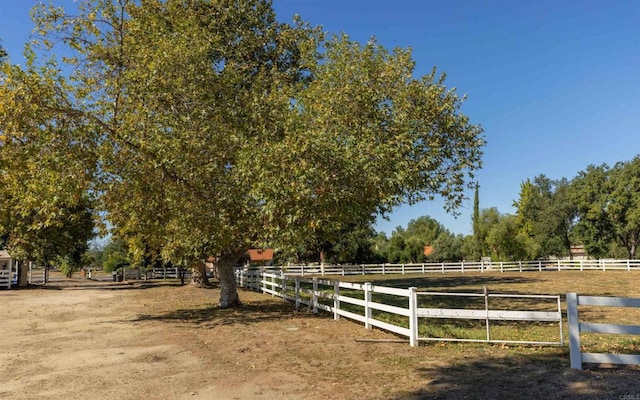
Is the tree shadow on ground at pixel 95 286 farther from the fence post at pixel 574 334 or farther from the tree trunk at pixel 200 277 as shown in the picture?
the fence post at pixel 574 334

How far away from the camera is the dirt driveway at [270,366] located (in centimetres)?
664

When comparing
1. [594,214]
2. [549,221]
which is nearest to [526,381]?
[594,214]

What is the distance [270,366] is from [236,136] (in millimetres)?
6723

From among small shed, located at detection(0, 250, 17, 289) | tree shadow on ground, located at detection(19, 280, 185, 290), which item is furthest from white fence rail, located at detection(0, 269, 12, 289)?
Result: tree shadow on ground, located at detection(19, 280, 185, 290)

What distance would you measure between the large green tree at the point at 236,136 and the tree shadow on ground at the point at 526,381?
523 centimetres

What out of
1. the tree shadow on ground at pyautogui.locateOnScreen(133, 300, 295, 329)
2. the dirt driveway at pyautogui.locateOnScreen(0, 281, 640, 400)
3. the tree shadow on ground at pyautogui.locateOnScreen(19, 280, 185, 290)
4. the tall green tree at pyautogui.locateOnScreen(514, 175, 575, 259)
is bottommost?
the tree shadow on ground at pyautogui.locateOnScreen(19, 280, 185, 290)

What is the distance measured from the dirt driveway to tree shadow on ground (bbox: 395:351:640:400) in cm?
1

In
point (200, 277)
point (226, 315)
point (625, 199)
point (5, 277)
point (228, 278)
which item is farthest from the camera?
point (625, 199)

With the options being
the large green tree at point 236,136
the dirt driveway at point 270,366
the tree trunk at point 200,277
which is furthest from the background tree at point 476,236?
the dirt driveway at point 270,366

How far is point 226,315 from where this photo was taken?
1574 cm

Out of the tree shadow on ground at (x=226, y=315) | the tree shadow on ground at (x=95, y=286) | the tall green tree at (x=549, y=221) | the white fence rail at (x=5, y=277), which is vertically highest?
the tall green tree at (x=549, y=221)

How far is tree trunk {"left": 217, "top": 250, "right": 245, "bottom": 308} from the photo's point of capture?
17.9 m

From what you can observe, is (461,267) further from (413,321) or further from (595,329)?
(595,329)

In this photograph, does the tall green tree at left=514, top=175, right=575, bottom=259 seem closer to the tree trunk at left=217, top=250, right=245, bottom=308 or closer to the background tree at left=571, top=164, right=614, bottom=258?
the background tree at left=571, top=164, right=614, bottom=258
